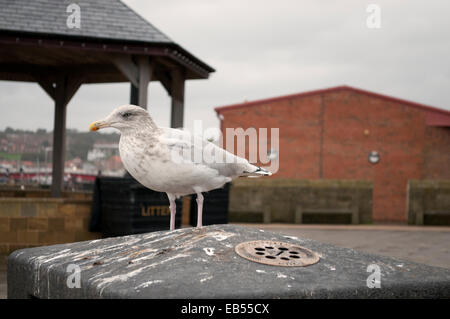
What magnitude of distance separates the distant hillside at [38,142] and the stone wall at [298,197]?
5.59 m

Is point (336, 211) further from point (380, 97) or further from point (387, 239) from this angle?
point (380, 97)

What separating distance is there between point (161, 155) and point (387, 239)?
9.70 metres

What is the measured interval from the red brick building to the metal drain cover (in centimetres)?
1452

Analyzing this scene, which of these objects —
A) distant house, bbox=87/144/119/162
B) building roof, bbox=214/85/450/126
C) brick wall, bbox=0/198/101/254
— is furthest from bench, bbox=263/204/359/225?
brick wall, bbox=0/198/101/254

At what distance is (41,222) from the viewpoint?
884 centimetres

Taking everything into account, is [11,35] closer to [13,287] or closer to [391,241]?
[13,287]

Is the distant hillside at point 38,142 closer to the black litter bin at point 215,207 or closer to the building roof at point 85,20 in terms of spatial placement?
the building roof at point 85,20

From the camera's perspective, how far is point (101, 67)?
1074 centimetres

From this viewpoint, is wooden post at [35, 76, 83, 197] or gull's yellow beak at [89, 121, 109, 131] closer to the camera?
gull's yellow beak at [89, 121, 109, 131]

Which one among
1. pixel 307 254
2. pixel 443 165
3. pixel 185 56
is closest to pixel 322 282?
pixel 307 254

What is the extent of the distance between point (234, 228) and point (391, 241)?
8.26 m

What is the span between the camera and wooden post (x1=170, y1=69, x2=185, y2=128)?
32.3ft

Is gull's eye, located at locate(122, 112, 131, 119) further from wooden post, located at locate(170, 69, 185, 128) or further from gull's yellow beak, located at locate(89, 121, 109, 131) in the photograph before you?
wooden post, located at locate(170, 69, 185, 128)

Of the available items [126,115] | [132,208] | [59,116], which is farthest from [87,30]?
[126,115]
